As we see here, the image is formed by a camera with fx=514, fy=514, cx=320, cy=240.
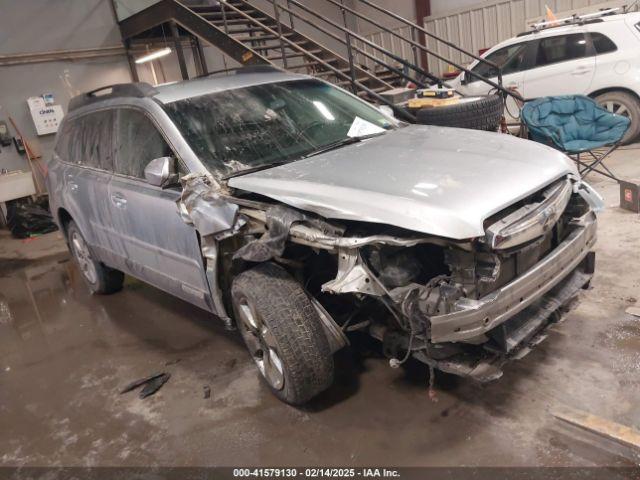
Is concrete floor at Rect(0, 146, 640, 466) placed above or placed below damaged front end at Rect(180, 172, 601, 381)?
below

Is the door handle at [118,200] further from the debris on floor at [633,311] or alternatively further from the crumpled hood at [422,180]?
the debris on floor at [633,311]

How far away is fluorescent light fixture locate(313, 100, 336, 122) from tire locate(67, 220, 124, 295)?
7.93 ft

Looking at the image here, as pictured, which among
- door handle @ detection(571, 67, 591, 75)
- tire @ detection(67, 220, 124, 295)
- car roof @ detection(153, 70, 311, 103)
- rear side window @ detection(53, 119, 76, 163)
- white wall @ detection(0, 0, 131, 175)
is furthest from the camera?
white wall @ detection(0, 0, 131, 175)

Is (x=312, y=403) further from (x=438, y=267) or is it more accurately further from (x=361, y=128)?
Answer: (x=361, y=128)

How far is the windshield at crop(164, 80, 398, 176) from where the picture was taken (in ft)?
9.82

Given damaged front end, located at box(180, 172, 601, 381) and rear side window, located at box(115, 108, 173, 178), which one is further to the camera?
rear side window, located at box(115, 108, 173, 178)

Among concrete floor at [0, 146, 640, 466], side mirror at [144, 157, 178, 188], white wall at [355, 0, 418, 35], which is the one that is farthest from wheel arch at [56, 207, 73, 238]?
white wall at [355, 0, 418, 35]

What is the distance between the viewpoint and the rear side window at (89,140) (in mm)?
3758

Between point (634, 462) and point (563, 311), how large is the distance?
756 mm

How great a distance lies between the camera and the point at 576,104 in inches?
212

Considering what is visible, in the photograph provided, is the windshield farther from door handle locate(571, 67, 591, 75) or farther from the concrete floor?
door handle locate(571, 67, 591, 75)

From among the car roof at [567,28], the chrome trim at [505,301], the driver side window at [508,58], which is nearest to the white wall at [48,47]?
the driver side window at [508,58]

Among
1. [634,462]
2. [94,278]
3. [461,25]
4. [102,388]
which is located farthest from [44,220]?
[461,25]

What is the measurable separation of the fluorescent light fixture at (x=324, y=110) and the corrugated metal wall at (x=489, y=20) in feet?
29.3
